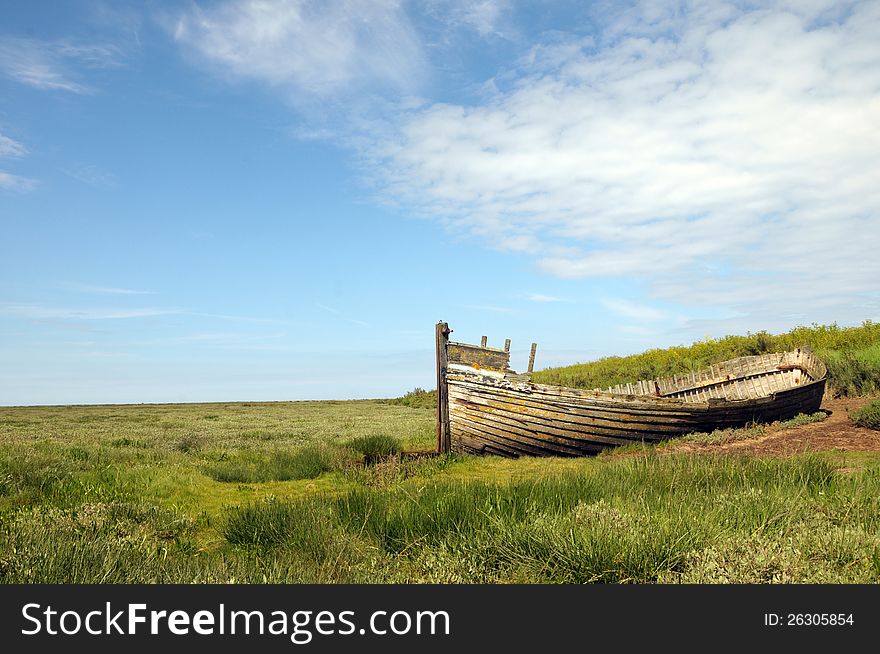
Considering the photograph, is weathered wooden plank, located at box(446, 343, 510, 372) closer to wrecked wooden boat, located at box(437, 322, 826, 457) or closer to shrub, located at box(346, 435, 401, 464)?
wrecked wooden boat, located at box(437, 322, 826, 457)

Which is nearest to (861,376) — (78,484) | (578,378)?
(578,378)

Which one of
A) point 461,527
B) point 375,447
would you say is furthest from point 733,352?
point 461,527

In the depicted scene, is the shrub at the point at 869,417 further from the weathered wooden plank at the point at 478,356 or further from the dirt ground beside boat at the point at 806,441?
the weathered wooden plank at the point at 478,356

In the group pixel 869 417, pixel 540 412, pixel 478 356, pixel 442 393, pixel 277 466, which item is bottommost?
pixel 277 466

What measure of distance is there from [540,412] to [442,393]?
2.75 meters

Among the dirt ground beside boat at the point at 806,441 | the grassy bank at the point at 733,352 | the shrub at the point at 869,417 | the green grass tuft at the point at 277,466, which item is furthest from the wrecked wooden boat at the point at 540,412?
the grassy bank at the point at 733,352

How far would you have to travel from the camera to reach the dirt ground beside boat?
12750 mm

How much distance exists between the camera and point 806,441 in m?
13.7

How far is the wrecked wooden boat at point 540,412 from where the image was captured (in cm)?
1437

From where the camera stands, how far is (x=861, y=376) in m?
22.7

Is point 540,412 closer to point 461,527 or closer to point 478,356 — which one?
point 478,356

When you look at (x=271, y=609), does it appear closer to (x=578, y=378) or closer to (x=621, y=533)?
(x=621, y=533)

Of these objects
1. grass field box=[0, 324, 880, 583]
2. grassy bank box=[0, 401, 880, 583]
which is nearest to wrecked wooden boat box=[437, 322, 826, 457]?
grass field box=[0, 324, 880, 583]

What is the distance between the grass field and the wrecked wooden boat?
2.73m
